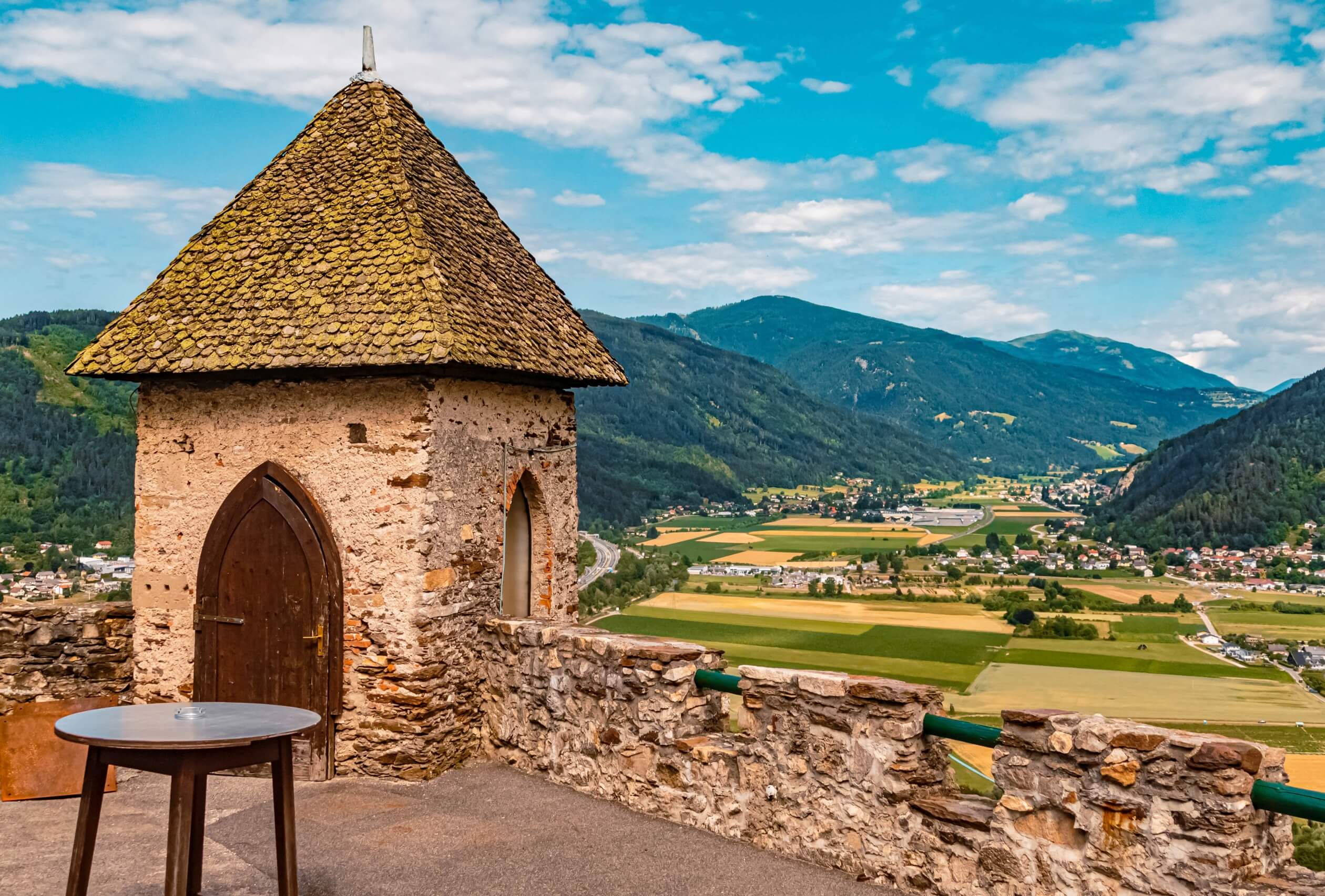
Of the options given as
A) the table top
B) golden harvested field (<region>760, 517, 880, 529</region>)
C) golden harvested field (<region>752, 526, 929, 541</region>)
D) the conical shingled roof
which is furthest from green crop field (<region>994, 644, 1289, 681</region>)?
golden harvested field (<region>760, 517, 880, 529</region>)

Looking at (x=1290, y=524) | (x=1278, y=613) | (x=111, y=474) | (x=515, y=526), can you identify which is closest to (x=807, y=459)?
(x=1290, y=524)

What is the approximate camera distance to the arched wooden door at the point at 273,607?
25.8 feet

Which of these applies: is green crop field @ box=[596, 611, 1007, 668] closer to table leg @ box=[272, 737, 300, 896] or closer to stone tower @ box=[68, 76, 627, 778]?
stone tower @ box=[68, 76, 627, 778]

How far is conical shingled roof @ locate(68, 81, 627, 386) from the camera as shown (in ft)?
25.5

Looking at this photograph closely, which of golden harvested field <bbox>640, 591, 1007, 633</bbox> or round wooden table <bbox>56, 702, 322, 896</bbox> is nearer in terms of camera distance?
round wooden table <bbox>56, 702, 322, 896</bbox>

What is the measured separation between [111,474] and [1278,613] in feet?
131

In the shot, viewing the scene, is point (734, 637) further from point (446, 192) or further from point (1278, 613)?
point (1278, 613)

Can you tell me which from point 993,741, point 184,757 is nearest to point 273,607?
point 184,757

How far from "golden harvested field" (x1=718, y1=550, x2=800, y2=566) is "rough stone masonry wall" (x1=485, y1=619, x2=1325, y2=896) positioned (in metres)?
41.1

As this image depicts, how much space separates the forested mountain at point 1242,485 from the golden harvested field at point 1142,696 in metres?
34.5

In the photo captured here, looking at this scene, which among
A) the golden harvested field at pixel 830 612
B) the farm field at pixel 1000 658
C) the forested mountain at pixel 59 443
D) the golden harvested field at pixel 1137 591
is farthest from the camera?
the golden harvested field at pixel 1137 591

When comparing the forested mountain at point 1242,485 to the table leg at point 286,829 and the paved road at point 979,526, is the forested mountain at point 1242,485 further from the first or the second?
the table leg at point 286,829

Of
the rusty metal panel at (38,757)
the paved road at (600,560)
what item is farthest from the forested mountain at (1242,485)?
the rusty metal panel at (38,757)

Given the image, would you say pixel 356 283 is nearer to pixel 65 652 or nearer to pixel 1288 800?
pixel 65 652
